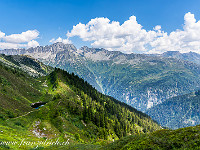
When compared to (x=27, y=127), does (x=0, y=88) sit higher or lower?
higher

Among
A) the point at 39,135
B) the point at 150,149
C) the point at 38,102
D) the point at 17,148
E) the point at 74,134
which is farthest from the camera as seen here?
the point at 38,102

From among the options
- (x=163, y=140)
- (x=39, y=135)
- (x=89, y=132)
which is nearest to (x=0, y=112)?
(x=39, y=135)

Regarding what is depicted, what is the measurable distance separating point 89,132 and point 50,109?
24.1 metres

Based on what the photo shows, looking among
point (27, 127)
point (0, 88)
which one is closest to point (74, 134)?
point (27, 127)

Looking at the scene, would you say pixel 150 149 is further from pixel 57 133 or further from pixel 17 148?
pixel 57 133

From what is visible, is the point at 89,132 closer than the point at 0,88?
Yes

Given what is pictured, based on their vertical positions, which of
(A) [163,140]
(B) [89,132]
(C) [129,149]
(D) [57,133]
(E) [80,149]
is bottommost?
(B) [89,132]

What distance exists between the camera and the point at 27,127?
2009 inches

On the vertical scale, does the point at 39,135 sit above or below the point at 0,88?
below

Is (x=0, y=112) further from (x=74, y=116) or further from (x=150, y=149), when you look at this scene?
(x=150, y=149)

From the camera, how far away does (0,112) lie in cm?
5225

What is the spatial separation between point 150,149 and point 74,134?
44.1m

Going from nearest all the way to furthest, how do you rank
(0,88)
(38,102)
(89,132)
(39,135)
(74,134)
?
1. (39,135)
2. (74,134)
3. (89,132)
4. (0,88)
5. (38,102)

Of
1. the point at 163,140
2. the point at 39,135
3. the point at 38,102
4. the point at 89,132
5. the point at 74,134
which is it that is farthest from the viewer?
the point at 38,102
